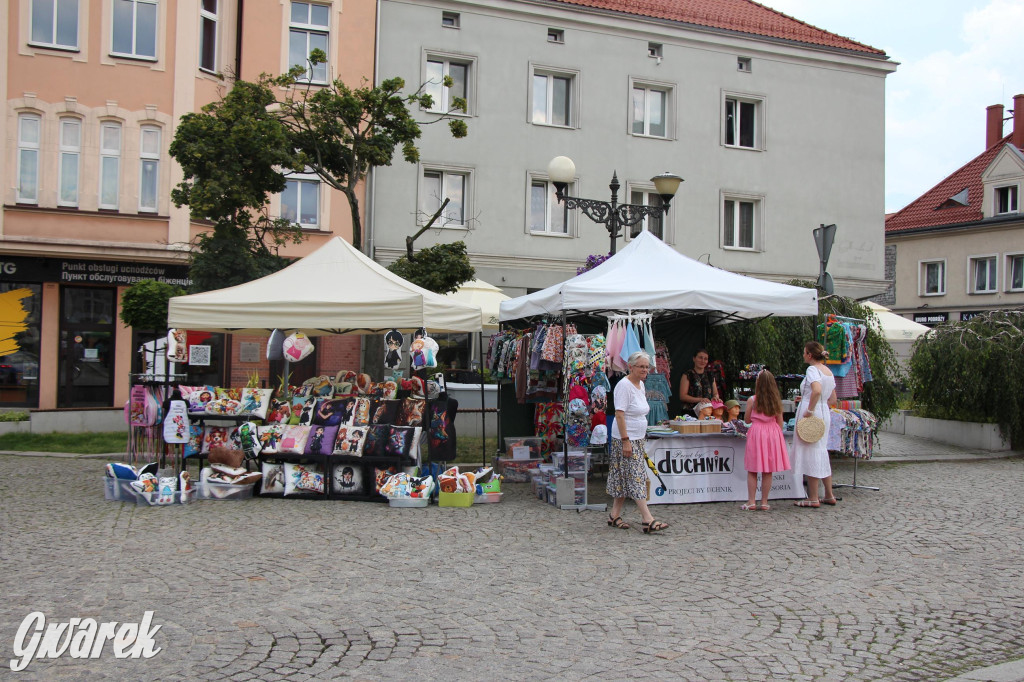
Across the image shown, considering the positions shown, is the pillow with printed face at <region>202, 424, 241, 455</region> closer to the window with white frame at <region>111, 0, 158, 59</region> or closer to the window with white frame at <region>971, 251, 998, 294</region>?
the window with white frame at <region>111, 0, 158, 59</region>

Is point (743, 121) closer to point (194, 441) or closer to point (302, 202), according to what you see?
point (302, 202)

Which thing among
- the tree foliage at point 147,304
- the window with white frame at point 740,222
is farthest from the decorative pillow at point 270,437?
the window with white frame at point 740,222

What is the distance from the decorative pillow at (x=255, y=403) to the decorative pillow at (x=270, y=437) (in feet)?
0.95

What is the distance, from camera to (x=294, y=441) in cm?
1027

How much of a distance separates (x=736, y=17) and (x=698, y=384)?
1863 cm

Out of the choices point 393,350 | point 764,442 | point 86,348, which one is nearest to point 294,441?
point 393,350

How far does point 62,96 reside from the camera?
1966 centimetres

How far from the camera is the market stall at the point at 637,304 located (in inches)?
398

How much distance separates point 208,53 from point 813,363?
16741mm

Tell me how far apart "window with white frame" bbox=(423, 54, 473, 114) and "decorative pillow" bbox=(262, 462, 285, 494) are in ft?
48.2

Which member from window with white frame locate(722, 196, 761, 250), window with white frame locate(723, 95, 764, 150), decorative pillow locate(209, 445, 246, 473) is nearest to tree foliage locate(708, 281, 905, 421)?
decorative pillow locate(209, 445, 246, 473)

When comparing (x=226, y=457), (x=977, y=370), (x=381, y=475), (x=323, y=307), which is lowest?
(x=381, y=475)

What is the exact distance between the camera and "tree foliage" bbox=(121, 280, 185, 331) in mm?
14492

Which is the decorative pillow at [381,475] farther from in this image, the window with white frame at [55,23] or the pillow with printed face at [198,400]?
the window with white frame at [55,23]
